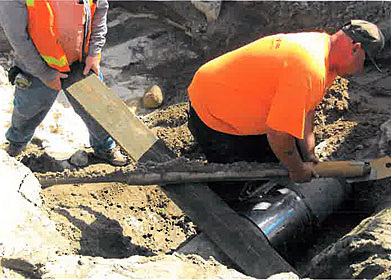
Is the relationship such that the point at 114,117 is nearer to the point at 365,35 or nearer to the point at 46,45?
the point at 46,45

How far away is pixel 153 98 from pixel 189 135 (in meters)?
0.81

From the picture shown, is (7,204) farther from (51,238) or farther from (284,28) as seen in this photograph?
(284,28)

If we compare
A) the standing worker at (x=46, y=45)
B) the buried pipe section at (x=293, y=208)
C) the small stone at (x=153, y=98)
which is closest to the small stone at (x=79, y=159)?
the standing worker at (x=46, y=45)

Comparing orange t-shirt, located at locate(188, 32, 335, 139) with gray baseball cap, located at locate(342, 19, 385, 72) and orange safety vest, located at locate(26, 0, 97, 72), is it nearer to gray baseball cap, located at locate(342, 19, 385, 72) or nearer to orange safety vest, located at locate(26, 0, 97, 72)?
gray baseball cap, located at locate(342, 19, 385, 72)

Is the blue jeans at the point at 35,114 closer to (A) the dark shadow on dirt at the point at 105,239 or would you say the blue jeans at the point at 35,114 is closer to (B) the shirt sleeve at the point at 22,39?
(B) the shirt sleeve at the point at 22,39

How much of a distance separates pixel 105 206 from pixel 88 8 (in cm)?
149

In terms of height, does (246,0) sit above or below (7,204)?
above

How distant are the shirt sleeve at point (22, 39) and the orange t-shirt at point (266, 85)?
1148 millimetres

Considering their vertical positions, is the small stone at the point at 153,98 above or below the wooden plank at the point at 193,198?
below

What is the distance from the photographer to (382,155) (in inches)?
152

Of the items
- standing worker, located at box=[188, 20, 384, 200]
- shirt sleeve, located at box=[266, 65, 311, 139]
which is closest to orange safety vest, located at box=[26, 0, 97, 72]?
standing worker, located at box=[188, 20, 384, 200]

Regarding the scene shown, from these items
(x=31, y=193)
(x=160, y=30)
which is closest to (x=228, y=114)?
(x=31, y=193)

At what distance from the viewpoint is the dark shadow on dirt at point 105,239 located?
3437 millimetres

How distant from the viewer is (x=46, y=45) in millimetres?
3832
